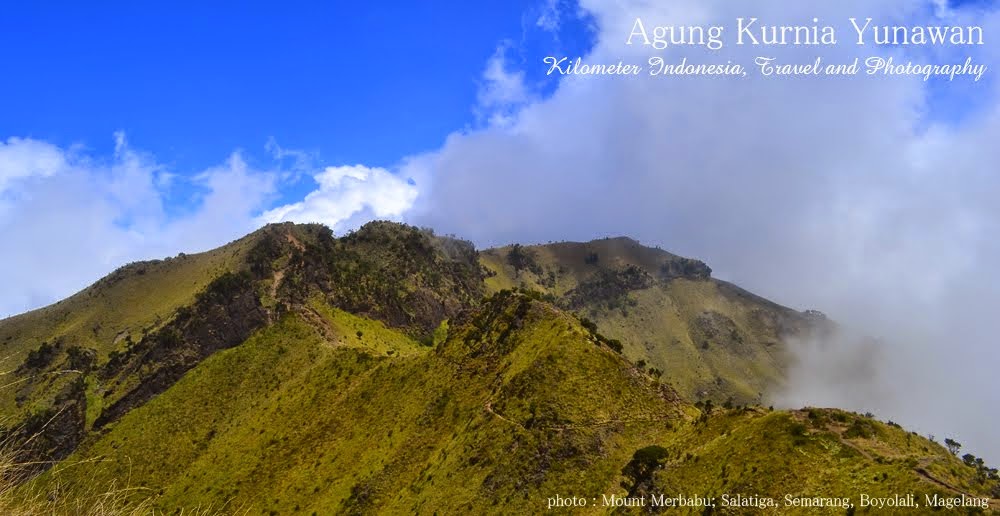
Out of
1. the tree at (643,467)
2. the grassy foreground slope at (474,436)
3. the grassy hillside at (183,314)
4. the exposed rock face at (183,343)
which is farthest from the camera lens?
the exposed rock face at (183,343)

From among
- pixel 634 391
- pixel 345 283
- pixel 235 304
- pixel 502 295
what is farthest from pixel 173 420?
pixel 634 391

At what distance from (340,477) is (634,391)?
43.7m

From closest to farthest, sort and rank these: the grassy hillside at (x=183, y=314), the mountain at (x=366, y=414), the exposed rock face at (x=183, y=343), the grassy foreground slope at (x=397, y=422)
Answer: the mountain at (x=366, y=414), the grassy foreground slope at (x=397, y=422), the grassy hillside at (x=183, y=314), the exposed rock face at (x=183, y=343)

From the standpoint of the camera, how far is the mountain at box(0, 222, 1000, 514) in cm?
4866

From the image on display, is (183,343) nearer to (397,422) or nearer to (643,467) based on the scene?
(397,422)

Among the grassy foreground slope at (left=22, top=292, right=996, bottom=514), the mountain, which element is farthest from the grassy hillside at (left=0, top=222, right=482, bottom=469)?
the grassy foreground slope at (left=22, top=292, right=996, bottom=514)

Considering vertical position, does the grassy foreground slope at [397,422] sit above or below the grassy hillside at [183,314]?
below

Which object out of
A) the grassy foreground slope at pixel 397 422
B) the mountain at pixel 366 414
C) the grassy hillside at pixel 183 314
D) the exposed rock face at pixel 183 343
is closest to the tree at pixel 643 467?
the mountain at pixel 366 414

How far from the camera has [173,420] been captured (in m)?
124

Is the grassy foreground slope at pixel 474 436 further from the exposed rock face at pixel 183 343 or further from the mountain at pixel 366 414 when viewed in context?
the exposed rock face at pixel 183 343

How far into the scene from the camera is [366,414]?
98.3m

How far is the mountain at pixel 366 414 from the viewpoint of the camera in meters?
48.7

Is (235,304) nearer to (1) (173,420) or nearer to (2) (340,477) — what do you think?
(1) (173,420)

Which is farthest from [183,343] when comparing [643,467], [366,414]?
[643,467]
